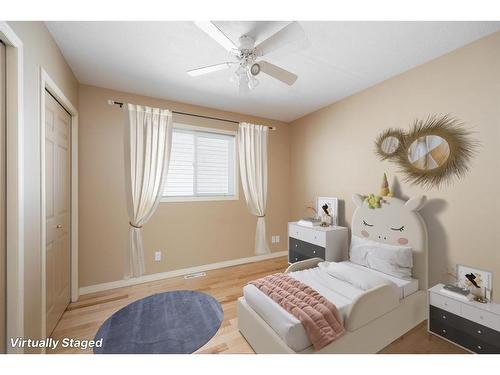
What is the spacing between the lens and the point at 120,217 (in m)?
2.64

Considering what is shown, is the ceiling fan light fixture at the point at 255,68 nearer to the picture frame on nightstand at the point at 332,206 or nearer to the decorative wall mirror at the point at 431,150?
the decorative wall mirror at the point at 431,150

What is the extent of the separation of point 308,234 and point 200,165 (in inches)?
76.4

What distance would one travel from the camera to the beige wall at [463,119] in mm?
1669

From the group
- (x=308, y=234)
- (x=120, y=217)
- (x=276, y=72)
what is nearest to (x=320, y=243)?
(x=308, y=234)

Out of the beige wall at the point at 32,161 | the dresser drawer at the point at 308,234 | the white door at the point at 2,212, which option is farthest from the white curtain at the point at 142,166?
the dresser drawer at the point at 308,234

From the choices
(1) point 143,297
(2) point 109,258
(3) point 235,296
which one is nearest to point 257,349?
(3) point 235,296

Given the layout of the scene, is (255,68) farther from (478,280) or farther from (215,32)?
(478,280)

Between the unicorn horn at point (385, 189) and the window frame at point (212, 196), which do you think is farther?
the window frame at point (212, 196)

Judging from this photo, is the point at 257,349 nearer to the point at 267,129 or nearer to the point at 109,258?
the point at 109,258

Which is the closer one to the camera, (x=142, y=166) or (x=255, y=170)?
(x=142, y=166)

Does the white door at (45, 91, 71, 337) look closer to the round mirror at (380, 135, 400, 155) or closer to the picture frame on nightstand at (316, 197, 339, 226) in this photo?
the picture frame on nightstand at (316, 197, 339, 226)

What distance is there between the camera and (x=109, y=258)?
259 centimetres

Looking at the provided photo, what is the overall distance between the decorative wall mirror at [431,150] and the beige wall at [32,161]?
3.22 meters

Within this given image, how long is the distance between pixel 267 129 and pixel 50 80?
268 centimetres
